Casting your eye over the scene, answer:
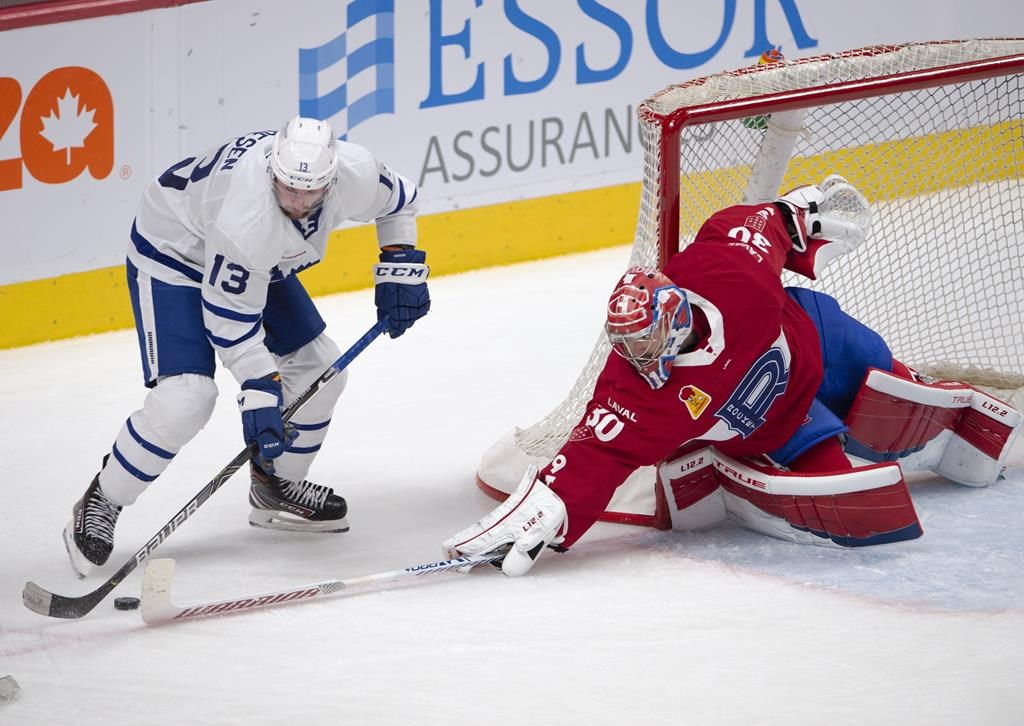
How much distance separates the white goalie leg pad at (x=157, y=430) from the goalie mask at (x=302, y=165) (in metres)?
0.46

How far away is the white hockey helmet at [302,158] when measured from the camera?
3.05 meters

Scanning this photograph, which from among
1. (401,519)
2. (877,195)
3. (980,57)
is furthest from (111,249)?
(980,57)

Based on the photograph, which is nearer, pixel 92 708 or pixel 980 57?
pixel 92 708

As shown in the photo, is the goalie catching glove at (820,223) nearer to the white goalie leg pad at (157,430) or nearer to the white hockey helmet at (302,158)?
the white hockey helmet at (302,158)

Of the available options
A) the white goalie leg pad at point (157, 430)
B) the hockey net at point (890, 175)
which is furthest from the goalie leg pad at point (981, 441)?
the white goalie leg pad at point (157, 430)

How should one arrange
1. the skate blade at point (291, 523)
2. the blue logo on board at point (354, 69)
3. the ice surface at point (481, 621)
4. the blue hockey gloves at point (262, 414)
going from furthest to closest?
the blue logo on board at point (354, 69), the skate blade at point (291, 523), the blue hockey gloves at point (262, 414), the ice surface at point (481, 621)

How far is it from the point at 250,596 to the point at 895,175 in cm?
241

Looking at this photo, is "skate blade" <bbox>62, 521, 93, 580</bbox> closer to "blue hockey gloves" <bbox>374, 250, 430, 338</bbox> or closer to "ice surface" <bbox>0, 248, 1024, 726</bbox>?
"ice surface" <bbox>0, 248, 1024, 726</bbox>

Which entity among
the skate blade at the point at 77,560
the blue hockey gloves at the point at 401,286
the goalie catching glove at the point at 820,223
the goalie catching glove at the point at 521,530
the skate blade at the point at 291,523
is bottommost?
the skate blade at the point at 291,523

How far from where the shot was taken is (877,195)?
4.50 m

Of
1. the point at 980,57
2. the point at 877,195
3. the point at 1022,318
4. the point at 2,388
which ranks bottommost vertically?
the point at 2,388

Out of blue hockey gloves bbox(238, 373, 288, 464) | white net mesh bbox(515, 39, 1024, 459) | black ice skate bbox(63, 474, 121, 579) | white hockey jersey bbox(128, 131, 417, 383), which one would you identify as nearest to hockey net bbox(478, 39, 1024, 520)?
white net mesh bbox(515, 39, 1024, 459)

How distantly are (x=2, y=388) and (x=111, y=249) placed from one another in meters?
0.61

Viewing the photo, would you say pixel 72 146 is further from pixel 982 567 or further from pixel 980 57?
pixel 982 567
